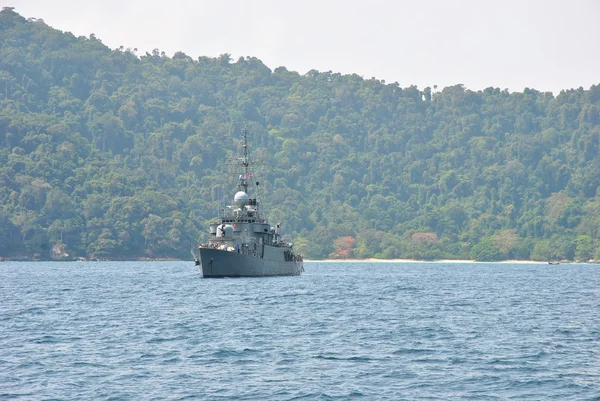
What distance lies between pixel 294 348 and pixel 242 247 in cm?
5963

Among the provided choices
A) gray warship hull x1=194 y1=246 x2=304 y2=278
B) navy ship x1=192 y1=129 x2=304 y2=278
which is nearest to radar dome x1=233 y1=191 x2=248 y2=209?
navy ship x1=192 y1=129 x2=304 y2=278

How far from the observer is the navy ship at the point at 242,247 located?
340 feet

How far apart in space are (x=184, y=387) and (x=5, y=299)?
148 feet

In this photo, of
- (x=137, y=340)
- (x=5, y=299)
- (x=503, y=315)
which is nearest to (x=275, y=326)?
(x=137, y=340)

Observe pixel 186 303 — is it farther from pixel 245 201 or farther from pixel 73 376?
pixel 245 201

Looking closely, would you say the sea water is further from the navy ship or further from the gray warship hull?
the navy ship

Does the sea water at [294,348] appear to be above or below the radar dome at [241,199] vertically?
below

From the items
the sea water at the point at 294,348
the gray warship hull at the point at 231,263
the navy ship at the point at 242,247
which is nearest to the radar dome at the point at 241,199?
the navy ship at the point at 242,247

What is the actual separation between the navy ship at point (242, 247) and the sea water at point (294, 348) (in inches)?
914

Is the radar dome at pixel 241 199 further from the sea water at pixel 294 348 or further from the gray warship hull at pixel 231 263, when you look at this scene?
the sea water at pixel 294 348

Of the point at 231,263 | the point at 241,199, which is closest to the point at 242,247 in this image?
the point at 231,263

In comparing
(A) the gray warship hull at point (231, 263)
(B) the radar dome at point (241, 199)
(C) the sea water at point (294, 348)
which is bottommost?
(C) the sea water at point (294, 348)

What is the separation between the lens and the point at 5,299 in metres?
78.1

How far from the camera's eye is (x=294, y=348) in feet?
155
